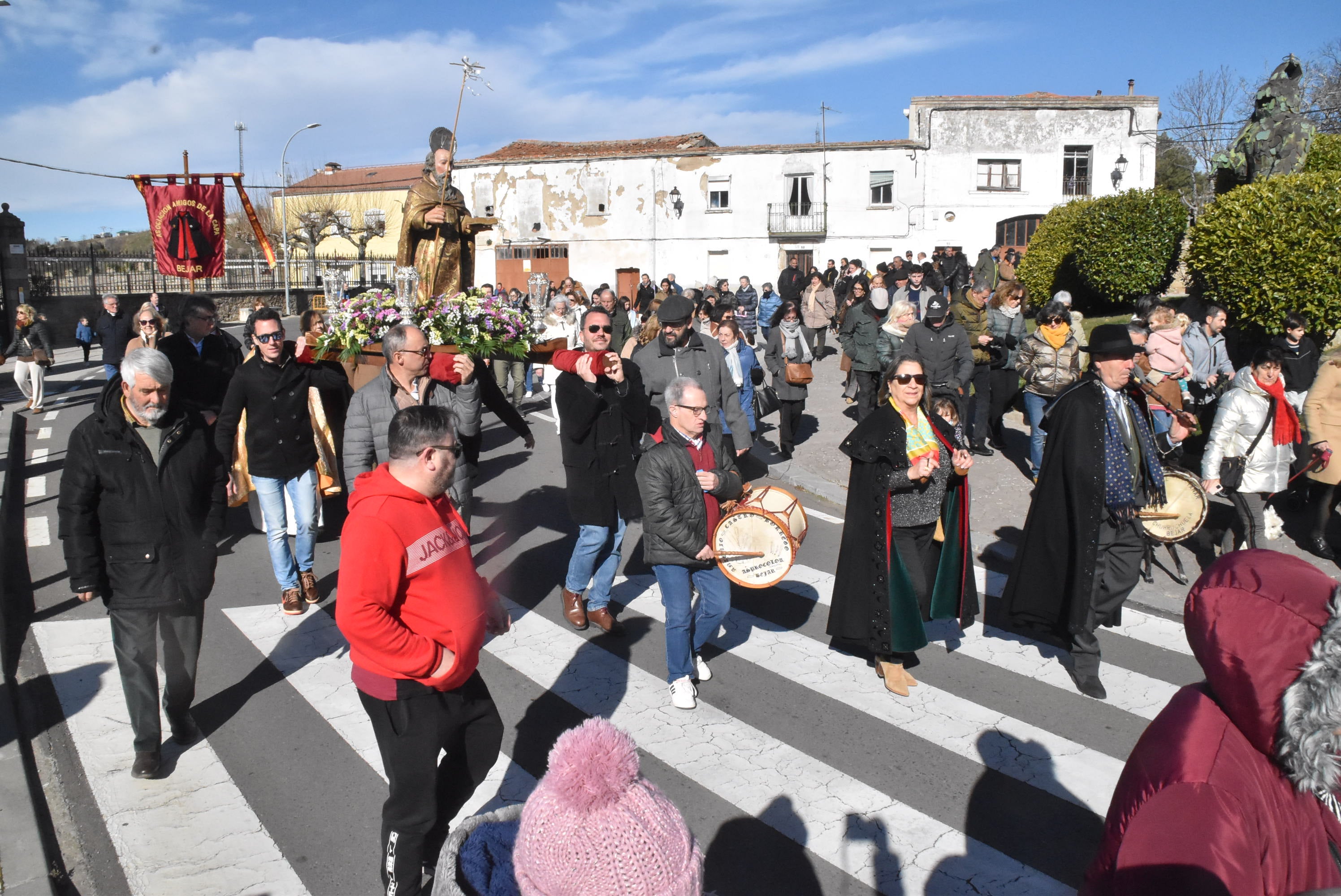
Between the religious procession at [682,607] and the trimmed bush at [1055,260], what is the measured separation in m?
8.51

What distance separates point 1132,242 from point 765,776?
16273 millimetres

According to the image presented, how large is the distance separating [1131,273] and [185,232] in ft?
76.9

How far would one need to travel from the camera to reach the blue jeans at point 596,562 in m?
6.58

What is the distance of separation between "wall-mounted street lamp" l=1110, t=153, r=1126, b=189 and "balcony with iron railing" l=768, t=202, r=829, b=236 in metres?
11.0

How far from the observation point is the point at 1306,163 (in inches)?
553

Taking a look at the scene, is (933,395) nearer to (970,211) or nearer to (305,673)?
(305,673)

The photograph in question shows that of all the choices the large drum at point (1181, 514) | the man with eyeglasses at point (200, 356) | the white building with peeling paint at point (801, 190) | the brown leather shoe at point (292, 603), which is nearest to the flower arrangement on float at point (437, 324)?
the man with eyeglasses at point (200, 356)

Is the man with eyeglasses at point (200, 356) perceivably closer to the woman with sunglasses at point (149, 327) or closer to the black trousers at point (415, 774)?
the woman with sunglasses at point (149, 327)

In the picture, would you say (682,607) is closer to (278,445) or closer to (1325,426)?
(278,445)

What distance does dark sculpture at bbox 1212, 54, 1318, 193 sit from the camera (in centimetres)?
1309

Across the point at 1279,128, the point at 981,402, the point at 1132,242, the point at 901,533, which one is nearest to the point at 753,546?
the point at 901,533

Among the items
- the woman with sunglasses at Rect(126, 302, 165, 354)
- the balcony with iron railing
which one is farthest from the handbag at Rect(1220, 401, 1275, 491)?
the balcony with iron railing

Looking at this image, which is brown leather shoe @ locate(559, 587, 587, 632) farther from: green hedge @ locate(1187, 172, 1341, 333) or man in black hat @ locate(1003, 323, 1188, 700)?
green hedge @ locate(1187, 172, 1341, 333)

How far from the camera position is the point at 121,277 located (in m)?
32.0
